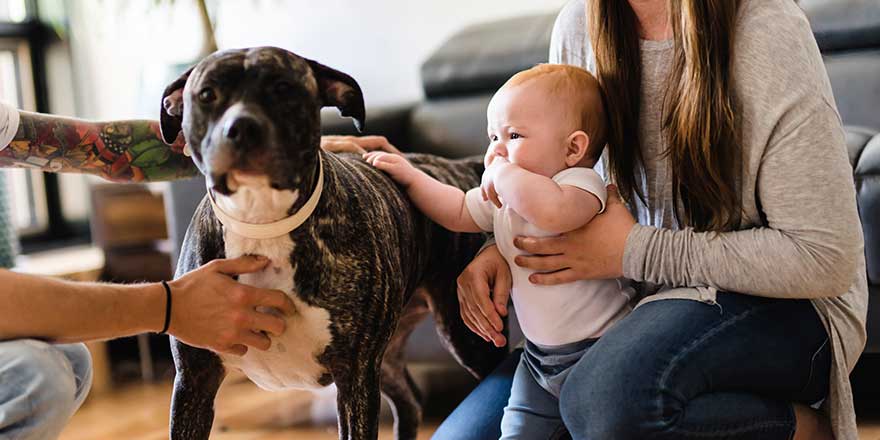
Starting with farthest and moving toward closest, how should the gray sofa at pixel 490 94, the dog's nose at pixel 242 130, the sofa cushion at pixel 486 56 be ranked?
the sofa cushion at pixel 486 56 → the gray sofa at pixel 490 94 → the dog's nose at pixel 242 130

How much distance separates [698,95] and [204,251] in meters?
0.79

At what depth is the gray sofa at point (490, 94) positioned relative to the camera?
211 centimetres

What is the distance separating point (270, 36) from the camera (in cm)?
395

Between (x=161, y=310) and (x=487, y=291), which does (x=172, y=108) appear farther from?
(x=487, y=291)

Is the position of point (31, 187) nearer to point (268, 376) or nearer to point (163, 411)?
point (163, 411)

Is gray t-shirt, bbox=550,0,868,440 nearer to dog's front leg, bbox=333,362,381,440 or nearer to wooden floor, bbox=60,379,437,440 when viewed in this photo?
dog's front leg, bbox=333,362,381,440

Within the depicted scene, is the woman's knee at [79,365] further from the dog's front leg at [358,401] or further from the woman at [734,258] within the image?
the woman at [734,258]

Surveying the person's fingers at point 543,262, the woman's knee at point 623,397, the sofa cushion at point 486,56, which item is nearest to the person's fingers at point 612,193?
the person's fingers at point 543,262

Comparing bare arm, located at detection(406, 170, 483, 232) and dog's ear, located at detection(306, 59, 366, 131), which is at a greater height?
dog's ear, located at detection(306, 59, 366, 131)

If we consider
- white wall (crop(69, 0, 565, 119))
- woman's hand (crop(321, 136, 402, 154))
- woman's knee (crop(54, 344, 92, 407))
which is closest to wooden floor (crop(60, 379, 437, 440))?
woman's hand (crop(321, 136, 402, 154))

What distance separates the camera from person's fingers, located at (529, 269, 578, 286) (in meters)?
1.48

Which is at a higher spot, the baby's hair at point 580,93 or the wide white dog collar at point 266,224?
the baby's hair at point 580,93

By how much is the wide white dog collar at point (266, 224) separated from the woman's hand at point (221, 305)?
0.04 metres

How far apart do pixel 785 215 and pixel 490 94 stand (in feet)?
5.66
